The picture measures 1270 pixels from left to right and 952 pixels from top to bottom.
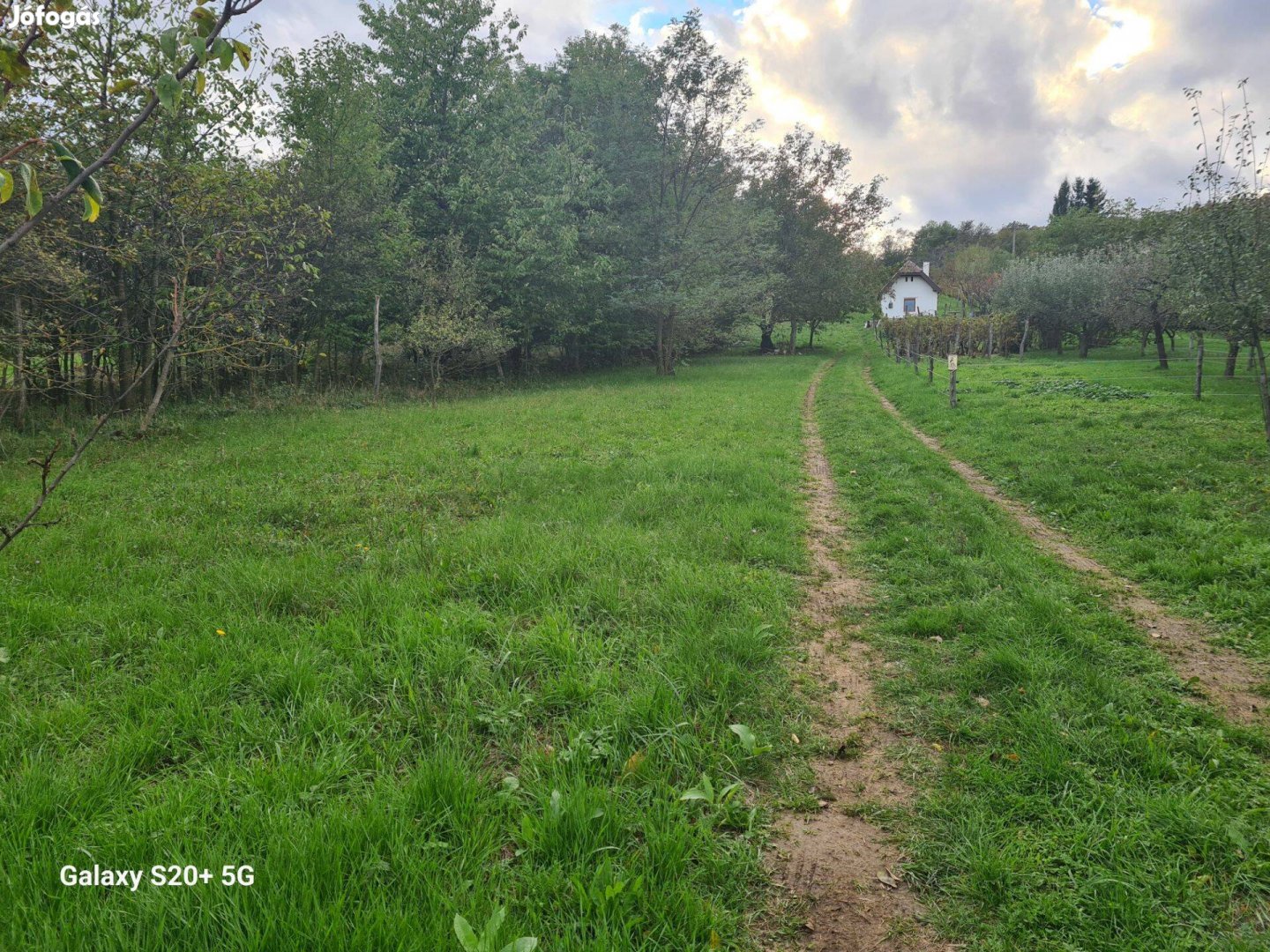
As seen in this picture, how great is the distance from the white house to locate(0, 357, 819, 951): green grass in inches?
2989

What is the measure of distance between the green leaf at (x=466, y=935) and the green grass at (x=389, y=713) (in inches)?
4.0

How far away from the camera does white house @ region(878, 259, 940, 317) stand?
7212 cm

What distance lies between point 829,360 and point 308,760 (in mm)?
41982

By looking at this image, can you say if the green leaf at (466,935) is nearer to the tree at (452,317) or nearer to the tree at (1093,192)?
the tree at (452,317)

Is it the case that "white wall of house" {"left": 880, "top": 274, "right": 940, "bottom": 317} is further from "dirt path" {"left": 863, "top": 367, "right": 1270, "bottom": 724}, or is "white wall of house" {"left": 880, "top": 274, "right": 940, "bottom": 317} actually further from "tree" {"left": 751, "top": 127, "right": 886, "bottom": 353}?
"dirt path" {"left": 863, "top": 367, "right": 1270, "bottom": 724}

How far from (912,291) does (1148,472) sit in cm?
7419

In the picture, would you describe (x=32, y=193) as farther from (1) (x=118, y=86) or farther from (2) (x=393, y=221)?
(2) (x=393, y=221)

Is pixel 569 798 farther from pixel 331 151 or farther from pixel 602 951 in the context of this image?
pixel 331 151

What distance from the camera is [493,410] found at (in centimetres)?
1606

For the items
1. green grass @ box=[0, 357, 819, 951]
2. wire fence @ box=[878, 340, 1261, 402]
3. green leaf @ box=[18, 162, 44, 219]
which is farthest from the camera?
wire fence @ box=[878, 340, 1261, 402]

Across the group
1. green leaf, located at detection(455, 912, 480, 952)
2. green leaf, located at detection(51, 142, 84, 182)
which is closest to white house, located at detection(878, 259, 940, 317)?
green leaf, located at detection(455, 912, 480, 952)

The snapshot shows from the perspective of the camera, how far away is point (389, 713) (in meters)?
3.22

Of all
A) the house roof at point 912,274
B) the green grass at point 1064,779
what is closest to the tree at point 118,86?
the green grass at point 1064,779

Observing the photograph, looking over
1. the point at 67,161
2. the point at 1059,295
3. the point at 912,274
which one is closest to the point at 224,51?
the point at 67,161
